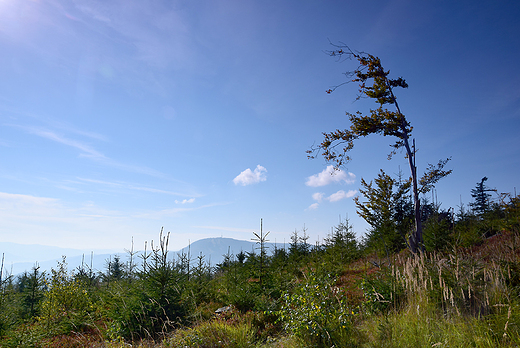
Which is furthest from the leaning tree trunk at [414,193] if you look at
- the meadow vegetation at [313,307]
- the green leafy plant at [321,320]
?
the green leafy plant at [321,320]

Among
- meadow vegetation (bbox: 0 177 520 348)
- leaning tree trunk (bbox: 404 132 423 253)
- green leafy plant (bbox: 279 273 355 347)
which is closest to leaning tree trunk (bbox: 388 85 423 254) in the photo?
leaning tree trunk (bbox: 404 132 423 253)

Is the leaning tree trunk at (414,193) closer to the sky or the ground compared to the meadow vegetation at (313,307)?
closer to the sky

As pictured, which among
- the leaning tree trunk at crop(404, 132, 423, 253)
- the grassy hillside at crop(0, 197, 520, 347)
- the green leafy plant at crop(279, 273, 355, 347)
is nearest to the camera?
the grassy hillside at crop(0, 197, 520, 347)

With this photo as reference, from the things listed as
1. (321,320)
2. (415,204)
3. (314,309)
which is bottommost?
(321,320)

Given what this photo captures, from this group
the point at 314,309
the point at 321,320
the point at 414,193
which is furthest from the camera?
the point at 414,193

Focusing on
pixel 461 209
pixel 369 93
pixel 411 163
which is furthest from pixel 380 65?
pixel 461 209

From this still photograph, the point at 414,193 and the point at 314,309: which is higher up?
the point at 414,193

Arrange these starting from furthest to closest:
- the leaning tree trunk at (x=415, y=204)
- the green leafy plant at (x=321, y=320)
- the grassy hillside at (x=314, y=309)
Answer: the leaning tree trunk at (x=415, y=204) → the green leafy plant at (x=321, y=320) → the grassy hillside at (x=314, y=309)

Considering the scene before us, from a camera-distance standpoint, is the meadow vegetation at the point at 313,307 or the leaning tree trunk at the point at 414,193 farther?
the leaning tree trunk at the point at 414,193

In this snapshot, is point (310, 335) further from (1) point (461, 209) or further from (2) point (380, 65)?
(1) point (461, 209)

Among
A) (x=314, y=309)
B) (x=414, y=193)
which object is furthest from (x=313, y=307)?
(x=414, y=193)

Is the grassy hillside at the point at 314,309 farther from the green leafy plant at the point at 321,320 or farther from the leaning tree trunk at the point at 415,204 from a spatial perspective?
the leaning tree trunk at the point at 415,204

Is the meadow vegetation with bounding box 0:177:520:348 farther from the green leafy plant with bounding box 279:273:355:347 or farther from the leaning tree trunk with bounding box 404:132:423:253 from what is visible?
the leaning tree trunk with bounding box 404:132:423:253

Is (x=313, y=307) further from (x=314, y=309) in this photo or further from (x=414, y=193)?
(x=414, y=193)
